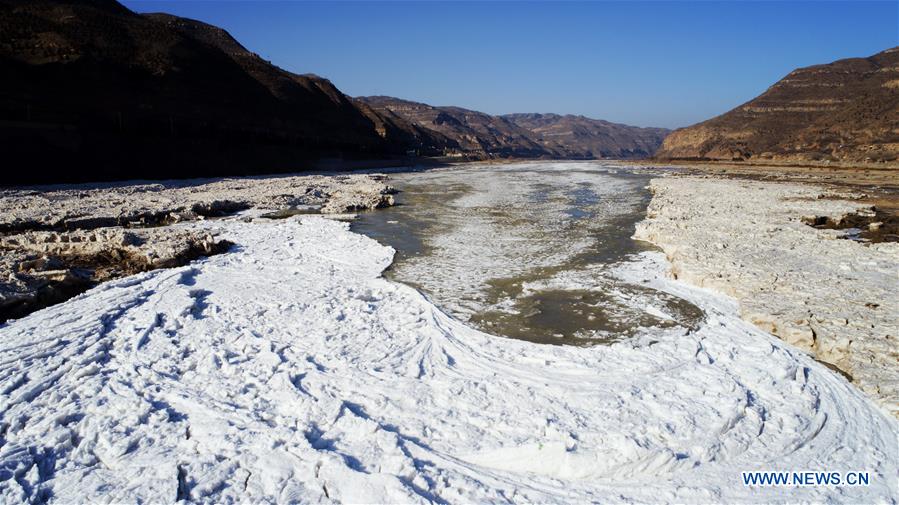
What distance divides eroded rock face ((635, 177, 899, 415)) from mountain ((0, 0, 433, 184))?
25.1 meters

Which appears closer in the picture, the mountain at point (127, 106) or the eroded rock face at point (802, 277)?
the eroded rock face at point (802, 277)

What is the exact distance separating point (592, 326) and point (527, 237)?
6.20 metres

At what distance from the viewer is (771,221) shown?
13.1 meters

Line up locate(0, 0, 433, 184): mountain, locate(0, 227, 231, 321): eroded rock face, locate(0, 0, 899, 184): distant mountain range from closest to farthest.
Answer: locate(0, 227, 231, 321): eroded rock face < locate(0, 0, 433, 184): mountain < locate(0, 0, 899, 184): distant mountain range

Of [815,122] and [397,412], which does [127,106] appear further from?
[815,122]

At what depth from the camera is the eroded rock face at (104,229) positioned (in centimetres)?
731

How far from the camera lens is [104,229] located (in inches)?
445

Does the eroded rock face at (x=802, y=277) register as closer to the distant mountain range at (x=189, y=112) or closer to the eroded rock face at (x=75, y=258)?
the eroded rock face at (x=75, y=258)

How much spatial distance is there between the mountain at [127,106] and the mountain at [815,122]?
160ft

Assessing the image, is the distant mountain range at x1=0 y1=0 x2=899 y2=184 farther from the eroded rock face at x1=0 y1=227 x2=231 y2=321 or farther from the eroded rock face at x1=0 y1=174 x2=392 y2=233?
the eroded rock face at x1=0 y1=227 x2=231 y2=321

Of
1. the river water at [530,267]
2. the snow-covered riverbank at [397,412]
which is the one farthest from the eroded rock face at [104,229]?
the river water at [530,267]

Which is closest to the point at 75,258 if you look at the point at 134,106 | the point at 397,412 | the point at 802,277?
the point at 397,412

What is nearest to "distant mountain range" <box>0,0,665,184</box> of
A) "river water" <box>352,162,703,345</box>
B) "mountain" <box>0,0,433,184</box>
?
"mountain" <box>0,0,433,184</box>

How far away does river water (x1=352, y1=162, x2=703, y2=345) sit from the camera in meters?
6.55
